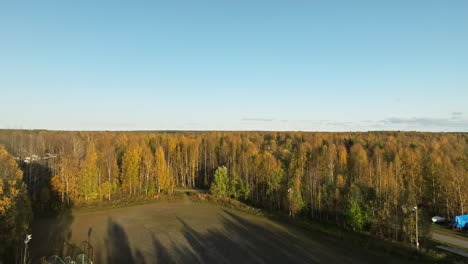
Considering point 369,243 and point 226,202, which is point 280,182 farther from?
point 369,243

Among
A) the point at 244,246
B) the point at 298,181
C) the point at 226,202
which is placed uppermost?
the point at 298,181

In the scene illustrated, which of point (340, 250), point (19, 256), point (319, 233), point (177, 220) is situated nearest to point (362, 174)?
point (319, 233)

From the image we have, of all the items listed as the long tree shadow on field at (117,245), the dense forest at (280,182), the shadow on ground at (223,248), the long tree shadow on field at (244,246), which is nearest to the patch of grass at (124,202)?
the dense forest at (280,182)

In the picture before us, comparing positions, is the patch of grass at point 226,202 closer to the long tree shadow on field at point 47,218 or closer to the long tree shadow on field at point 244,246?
the long tree shadow on field at point 244,246

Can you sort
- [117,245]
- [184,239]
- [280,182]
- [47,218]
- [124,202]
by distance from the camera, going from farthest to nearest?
[124,202] → [280,182] → [47,218] → [184,239] → [117,245]

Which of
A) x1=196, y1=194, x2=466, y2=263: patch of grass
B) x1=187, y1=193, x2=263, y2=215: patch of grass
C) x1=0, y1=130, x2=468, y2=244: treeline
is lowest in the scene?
x1=187, y1=193, x2=263, y2=215: patch of grass

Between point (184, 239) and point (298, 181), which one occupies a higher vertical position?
point (298, 181)

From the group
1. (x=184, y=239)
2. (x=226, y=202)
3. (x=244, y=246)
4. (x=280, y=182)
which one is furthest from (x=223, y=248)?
(x=226, y=202)

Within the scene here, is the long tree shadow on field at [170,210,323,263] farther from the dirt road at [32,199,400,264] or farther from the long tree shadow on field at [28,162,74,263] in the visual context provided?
the long tree shadow on field at [28,162,74,263]

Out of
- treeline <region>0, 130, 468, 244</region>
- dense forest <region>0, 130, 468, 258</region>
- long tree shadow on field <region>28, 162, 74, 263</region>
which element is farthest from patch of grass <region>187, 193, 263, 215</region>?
long tree shadow on field <region>28, 162, 74, 263</region>

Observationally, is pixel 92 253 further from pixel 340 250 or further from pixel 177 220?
pixel 340 250
